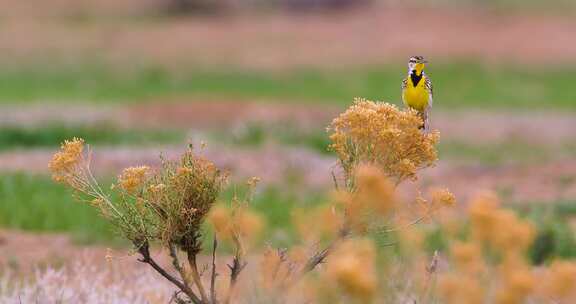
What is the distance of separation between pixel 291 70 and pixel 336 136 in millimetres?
26797

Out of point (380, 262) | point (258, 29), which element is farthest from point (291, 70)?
point (380, 262)

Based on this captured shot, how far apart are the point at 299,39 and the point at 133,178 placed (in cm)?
3015

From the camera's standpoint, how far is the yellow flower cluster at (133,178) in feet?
19.6

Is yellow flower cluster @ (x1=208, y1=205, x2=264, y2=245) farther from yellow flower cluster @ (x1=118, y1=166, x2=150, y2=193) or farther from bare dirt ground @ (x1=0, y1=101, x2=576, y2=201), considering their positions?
bare dirt ground @ (x1=0, y1=101, x2=576, y2=201)

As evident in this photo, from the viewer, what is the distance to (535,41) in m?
35.9

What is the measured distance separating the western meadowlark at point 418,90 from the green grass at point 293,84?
63.8 ft

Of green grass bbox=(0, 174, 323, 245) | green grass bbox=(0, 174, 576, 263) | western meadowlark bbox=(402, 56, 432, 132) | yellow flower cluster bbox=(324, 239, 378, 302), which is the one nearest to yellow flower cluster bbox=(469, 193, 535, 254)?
yellow flower cluster bbox=(324, 239, 378, 302)

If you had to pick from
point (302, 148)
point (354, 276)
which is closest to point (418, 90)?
point (354, 276)

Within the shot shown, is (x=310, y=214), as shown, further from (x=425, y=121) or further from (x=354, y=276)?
(x=425, y=121)

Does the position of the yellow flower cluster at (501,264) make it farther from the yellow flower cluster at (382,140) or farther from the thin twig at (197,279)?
the thin twig at (197,279)

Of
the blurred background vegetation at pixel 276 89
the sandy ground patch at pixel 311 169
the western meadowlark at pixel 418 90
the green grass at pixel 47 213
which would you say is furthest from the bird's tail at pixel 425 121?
the sandy ground patch at pixel 311 169

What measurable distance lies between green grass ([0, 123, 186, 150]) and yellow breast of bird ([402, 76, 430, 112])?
482 inches

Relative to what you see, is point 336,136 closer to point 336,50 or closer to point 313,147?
point 313,147

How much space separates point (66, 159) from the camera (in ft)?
19.4
